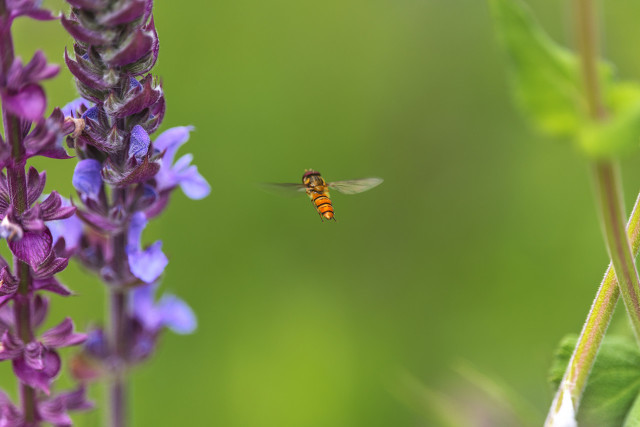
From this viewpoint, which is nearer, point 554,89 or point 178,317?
point 554,89

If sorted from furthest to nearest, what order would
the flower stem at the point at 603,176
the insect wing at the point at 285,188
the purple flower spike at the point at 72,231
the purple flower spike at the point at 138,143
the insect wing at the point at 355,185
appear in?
1. the insect wing at the point at 355,185
2. the insect wing at the point at 285,188
3. the purple flower spike at the point at 72,231
4. the purple flower spike at the point at 138,143
5. the flower stem at the point at 603,176

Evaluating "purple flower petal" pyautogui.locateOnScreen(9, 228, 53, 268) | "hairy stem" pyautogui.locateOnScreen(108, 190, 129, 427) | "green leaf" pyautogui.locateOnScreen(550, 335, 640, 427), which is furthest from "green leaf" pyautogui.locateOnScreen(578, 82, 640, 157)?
"hairy stem" pyautogui.locateOnScreen(108, 190, 129, 427)

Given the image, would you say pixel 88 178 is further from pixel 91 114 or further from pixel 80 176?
pixel 91 114

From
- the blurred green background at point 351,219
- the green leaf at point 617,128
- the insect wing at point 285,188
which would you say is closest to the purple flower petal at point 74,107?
the insect wing at point 285,188

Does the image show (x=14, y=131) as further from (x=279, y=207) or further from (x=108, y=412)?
(x=279, y=207)

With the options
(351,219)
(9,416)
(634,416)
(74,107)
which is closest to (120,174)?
(74,107)

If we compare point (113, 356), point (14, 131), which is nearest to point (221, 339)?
point (113, 356)

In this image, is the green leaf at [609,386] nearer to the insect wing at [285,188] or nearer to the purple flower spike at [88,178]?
the purple flower spike at [88,178]
